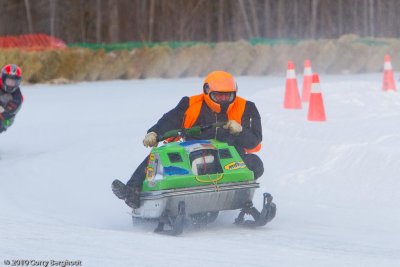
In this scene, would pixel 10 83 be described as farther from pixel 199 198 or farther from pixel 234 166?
pixel 199 198

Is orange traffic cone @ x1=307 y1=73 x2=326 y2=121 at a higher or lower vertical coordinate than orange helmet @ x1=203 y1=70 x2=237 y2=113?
lower

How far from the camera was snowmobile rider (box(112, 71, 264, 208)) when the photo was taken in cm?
823

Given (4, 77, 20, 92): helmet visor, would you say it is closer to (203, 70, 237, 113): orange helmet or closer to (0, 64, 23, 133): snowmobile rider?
(0, 64, 23, 133): snowmobile rider

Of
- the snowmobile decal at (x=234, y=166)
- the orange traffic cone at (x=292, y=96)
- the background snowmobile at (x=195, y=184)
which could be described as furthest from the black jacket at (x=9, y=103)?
the snowmobile decal at (x=234, y=166)

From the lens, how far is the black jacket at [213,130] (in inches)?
330

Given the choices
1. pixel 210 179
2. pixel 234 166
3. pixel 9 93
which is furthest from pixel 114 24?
pixel 210 179

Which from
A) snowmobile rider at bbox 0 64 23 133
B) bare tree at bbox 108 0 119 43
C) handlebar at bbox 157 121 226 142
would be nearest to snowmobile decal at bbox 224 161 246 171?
handlebar at bbox 157 121 226 142

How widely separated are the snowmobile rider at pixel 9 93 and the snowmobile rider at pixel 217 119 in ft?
18.1

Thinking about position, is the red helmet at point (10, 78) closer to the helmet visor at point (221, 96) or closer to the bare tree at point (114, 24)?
the helmet visor at point (221, 96)

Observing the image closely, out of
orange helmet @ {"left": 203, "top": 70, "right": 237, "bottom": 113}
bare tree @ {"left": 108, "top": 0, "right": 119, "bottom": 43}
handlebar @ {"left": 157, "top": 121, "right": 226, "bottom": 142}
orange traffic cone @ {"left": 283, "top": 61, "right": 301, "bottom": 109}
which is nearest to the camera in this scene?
handlebar @ {"left": 157, "top": 121, "right": 226, "bottom": 142}

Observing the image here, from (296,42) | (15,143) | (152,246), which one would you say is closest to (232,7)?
(296,42)

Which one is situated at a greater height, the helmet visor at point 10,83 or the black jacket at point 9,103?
the helmet visor at point 10,83

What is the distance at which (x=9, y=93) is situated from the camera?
13555mm

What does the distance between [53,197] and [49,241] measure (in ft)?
12.2
